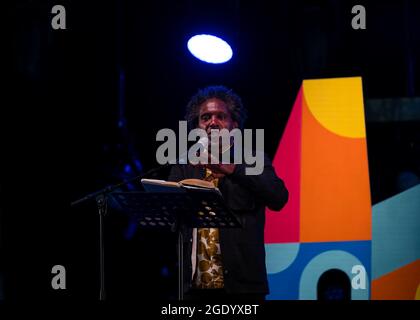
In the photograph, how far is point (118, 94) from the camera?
5.48 meters

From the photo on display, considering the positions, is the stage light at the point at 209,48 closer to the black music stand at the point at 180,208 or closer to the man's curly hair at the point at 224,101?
the man's curly hair at the point at 224,101

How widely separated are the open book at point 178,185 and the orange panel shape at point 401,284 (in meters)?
2.30

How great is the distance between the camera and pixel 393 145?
475cm

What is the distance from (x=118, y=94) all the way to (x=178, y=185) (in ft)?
9.13

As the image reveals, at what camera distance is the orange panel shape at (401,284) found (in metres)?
4.61

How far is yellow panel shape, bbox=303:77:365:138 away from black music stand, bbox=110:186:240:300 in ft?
7.24

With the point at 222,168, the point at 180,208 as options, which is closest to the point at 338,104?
the point at 222,168

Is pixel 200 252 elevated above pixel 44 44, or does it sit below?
below

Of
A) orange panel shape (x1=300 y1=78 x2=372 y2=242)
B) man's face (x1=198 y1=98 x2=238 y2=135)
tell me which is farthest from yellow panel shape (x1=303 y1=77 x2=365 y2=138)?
man's face (x1=198 y1=98 x2=238 y2=135)

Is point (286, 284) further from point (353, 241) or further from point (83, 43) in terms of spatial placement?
point (83, 43)

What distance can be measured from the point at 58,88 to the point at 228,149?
255 cm

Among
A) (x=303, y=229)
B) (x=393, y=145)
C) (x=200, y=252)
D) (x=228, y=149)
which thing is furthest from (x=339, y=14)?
(x=200, y=252)

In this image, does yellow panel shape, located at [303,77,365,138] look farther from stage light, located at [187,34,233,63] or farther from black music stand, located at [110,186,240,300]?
black music stand, located at [110,186,240,300]

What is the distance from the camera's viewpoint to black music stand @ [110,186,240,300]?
9.27 feet
